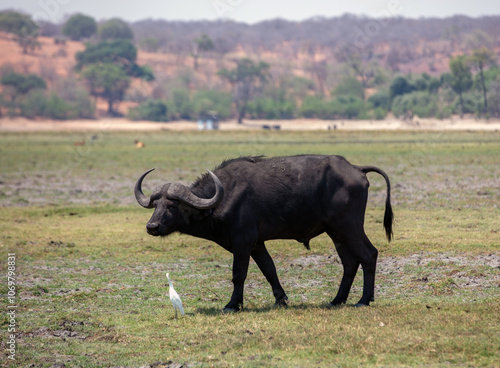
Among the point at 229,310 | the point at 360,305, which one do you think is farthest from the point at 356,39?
the point at 229,310

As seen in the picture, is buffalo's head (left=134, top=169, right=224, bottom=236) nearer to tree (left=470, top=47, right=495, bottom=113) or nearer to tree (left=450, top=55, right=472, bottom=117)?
tree (left=470, top=47, right=495, bottom=113)

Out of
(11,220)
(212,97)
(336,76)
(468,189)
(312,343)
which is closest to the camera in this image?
(312,343)

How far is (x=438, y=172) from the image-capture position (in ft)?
87.1

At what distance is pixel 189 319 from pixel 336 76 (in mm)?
115685

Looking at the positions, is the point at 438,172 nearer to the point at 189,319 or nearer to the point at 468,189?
the point at 468,189

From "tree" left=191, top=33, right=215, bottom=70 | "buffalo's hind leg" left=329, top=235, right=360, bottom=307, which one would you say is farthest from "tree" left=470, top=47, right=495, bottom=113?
"buffalo's hind leg" left=329, top=235, right=360, bottom=307

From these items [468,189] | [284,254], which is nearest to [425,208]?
[468,189]

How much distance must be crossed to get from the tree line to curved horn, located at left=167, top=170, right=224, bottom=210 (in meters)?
70.3

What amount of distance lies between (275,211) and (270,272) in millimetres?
788

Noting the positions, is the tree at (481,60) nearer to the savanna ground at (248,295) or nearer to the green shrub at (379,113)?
the green shrub at (379,113)

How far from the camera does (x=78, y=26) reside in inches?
5443

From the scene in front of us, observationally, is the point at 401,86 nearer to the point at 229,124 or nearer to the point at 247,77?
the point at 229,124

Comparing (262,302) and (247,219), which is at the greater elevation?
(247,219)

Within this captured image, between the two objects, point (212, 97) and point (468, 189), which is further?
point (212, 97)
